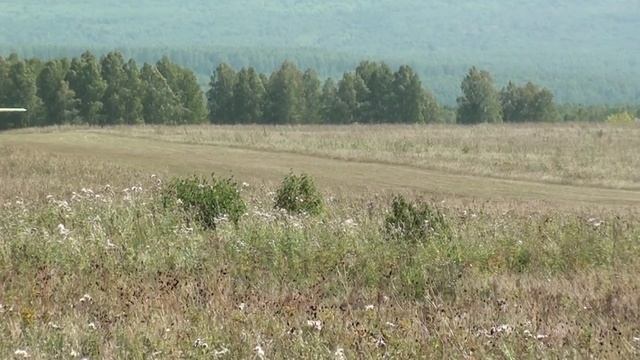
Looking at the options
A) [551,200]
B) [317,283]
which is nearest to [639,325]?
[317,283]

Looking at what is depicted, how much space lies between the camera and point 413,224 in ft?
45.7

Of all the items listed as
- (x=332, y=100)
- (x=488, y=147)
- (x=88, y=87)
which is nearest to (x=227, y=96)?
(x=332, y=100)

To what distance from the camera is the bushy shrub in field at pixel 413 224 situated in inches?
520

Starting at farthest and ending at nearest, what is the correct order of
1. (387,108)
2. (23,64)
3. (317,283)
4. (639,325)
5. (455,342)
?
(387,108) → (23,64) → (317,283) → (639,325) → (455,342)

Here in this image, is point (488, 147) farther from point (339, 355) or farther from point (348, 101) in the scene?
point (348, 101)

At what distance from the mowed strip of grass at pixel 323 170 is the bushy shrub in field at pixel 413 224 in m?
19.3

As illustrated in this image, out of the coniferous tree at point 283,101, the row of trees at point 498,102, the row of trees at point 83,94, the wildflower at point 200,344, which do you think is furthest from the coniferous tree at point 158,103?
the wildflower at point 200,344

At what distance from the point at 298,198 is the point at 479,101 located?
4981 inches

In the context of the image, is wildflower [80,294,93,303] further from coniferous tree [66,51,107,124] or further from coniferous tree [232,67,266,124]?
coniferous tree [232,67,266,124]

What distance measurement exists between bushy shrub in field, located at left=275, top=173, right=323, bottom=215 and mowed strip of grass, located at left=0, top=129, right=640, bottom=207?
47.0ft

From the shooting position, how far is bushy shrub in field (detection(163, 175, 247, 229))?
15.6 meters

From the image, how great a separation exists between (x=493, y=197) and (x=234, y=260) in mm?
24441

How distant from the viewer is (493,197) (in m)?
35.5

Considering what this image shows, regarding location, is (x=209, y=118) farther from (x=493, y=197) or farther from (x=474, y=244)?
(x=474, y=244)
